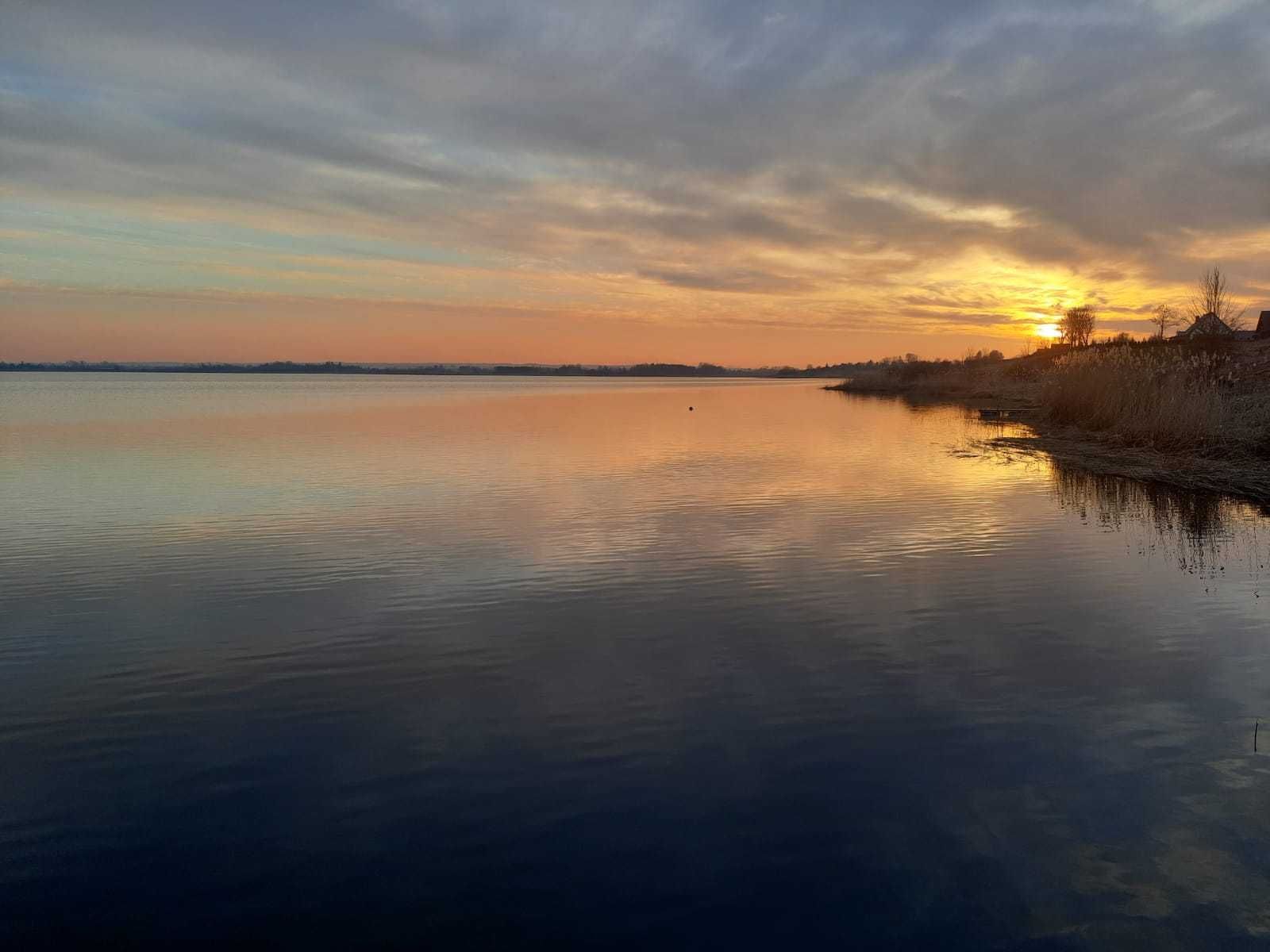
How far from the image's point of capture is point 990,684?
8.14m

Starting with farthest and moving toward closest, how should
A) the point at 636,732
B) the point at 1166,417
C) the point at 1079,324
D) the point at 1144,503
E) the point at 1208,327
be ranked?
the point at 1079,324 → the point at 1208,327 → the point at 1166,417 → the point at 1144,503 → the point at 636,732

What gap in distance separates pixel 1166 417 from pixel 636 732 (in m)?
26.2

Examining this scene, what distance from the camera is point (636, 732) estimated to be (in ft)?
23.6

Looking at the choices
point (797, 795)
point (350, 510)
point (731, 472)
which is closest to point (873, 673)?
point (797, 795)

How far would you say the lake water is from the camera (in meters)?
4.93

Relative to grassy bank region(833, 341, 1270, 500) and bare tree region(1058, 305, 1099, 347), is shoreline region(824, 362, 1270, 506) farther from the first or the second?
bare tree region(1058, 305, 1099, 347)

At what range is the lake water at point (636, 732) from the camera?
493 centimetres

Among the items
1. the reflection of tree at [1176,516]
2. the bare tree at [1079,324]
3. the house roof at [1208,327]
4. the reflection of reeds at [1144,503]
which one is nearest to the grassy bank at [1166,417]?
the reflection of reeds at [1144,503]

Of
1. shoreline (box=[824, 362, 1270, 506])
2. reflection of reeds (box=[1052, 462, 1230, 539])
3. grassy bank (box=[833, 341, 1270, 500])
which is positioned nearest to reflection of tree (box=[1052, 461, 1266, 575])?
reflection of reeds (box=[1052, 462, 1230, 539])

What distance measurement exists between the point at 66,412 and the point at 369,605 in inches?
2179

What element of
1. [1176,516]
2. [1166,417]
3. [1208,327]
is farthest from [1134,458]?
[1208,327]

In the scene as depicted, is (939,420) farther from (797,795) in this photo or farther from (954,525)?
(797,795)

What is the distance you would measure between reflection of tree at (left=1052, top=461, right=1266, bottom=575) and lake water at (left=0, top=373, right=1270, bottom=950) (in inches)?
6.4

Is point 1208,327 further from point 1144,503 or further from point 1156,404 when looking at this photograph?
point 1144,503
